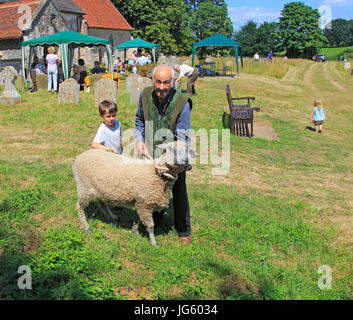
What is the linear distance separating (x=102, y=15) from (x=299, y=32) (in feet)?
170

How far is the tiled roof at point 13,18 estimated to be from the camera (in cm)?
2652

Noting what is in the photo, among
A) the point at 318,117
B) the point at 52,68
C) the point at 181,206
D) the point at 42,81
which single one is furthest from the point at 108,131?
the point at 42,81

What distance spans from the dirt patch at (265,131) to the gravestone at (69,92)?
23.8ft

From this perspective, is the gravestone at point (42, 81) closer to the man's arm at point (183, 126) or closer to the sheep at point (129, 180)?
the sheep at point (129, 180)

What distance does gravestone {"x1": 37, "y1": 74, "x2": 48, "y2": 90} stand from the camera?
16.8m

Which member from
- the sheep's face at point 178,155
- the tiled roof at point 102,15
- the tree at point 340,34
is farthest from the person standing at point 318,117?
the tree at point 340,34

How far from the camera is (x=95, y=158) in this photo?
426cm

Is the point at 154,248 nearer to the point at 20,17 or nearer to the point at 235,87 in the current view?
the point at 235,87

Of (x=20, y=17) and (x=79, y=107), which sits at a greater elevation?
(x=20, y=17)

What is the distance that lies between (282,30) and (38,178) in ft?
272

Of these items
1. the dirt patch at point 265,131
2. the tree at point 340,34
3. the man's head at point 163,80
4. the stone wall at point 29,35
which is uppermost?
the tree at point 340,34

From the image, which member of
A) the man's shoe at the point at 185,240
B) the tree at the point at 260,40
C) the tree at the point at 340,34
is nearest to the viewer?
the man's shoe at the point at 185,240
